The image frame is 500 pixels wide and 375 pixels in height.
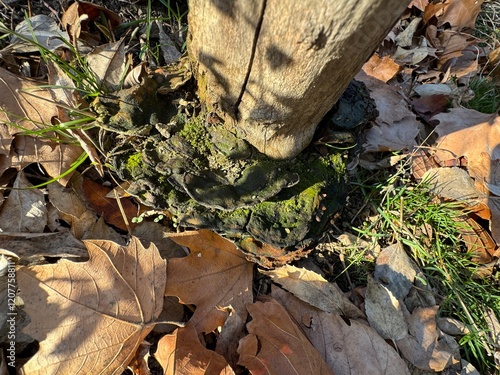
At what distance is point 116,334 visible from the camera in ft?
5.38

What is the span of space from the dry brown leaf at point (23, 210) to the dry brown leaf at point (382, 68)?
253 centimetres

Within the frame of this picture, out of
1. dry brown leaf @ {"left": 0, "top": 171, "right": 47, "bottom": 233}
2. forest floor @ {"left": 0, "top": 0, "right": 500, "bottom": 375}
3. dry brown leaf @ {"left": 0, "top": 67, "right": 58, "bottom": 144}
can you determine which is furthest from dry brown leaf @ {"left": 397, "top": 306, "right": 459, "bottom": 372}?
dry brown leaf @ {"left": 0, "top": 67, "right": 58, "bottom": 144}

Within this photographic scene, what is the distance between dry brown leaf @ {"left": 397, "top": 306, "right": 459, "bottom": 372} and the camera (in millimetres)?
1984

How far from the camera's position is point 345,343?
6.36 ft

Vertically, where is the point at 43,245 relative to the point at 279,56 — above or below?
below

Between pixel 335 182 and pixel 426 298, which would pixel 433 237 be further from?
pixel 335 182

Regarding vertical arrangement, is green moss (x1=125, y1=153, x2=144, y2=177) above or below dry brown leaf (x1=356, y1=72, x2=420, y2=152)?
below

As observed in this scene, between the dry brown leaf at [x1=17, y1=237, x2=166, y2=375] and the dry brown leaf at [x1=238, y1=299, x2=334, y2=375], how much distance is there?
480mm

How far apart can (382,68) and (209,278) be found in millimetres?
2180

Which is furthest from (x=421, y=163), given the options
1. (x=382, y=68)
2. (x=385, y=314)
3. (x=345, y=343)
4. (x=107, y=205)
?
(x=107, y=205)

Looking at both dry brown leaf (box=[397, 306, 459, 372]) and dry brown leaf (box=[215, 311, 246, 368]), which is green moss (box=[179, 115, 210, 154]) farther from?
dry brown leaf (box=[397, 306, 459, 372])

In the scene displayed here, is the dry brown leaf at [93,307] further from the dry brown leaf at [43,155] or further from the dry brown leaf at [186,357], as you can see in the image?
the dry brown leaf at [43,155]

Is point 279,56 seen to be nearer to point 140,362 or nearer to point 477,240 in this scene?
point 140,362

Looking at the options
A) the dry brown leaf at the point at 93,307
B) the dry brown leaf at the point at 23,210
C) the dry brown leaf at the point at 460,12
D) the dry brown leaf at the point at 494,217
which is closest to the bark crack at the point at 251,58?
the dry brown leaf at the point at 93,307
